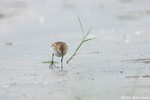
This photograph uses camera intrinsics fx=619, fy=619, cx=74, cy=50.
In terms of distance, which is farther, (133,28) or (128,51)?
(133,28)

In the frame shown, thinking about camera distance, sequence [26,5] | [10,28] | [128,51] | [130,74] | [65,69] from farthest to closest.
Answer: [26,5] < [10,28] < [128,51] < [65,69] < [130,74]

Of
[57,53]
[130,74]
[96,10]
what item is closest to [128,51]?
[57,53]

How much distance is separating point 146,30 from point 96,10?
545 cm

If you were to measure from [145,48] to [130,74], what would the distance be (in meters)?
2.92

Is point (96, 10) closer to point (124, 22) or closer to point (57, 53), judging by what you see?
point (124, 22)

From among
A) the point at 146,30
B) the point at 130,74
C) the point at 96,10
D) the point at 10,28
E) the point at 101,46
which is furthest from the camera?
the point at 96,10

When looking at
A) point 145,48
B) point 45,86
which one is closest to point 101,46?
point 145,48

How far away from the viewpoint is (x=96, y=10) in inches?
811

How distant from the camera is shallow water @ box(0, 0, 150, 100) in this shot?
8.48 meters

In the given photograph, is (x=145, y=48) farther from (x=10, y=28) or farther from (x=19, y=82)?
(x=10, y=28)

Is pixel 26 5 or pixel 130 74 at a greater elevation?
pixel 26 5

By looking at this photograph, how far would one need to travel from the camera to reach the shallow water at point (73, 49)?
848 centimetres

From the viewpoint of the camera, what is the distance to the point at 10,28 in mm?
17047

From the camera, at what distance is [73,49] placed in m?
12.9
